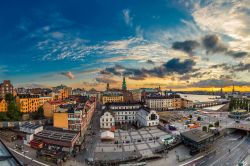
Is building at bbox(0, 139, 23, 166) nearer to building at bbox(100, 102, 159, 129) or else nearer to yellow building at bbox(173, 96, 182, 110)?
building at bbox(100, 102, 159, 129)

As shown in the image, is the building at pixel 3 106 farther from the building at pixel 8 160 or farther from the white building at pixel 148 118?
the building at pixel 8 160

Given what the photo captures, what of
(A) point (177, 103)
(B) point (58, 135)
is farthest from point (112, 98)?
(B) point (58, 135)

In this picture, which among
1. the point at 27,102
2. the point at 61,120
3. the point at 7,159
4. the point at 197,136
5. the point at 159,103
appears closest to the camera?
the point at 7,159

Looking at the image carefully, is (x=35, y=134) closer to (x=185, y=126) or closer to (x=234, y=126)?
(x=185, y=126)

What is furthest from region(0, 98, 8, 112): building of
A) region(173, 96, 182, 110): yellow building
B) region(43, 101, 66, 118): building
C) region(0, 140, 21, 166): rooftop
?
region(173, 96, 182, 110): yellow building

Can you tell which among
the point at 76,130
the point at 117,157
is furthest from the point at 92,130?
Result: the point at 117,157

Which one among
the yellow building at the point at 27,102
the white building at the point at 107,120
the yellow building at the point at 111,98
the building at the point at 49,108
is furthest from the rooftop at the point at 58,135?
the yellow building at the point at 111,98

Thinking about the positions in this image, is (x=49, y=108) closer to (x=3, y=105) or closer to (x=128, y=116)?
(x=3, y=105)
